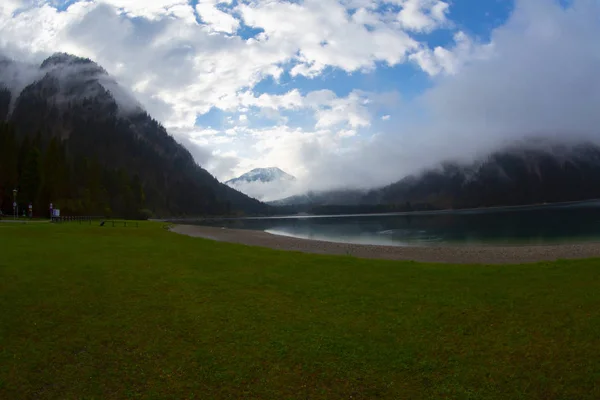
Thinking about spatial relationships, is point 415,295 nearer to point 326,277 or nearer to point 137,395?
point 326,277

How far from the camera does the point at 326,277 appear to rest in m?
20.0

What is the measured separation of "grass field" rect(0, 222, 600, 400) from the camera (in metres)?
9.62

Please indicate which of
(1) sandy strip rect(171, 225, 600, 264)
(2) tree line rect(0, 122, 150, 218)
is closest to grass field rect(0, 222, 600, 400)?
(1) sandy strip rect(171, 225, 600, 264)

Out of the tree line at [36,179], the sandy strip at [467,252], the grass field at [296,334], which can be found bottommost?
the sandy strip at [467,252]

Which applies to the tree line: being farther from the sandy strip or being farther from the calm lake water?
the sandy strip

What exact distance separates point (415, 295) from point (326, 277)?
5.03 meters

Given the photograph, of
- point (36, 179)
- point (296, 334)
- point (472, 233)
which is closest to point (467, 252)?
point (296, 334)

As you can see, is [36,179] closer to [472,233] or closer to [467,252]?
[467,252]

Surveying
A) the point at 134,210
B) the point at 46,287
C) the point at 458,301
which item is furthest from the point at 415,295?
the point at 134,210

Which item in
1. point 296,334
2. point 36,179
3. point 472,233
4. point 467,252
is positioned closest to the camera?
point 296,334

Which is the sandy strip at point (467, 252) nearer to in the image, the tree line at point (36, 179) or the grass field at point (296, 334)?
the grass field at point (296, 334)

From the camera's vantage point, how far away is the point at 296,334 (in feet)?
40.2

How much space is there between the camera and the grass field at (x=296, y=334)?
962 centimetres

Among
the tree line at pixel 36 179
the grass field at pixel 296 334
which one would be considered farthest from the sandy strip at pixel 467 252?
the tree line at pixel 36 179
